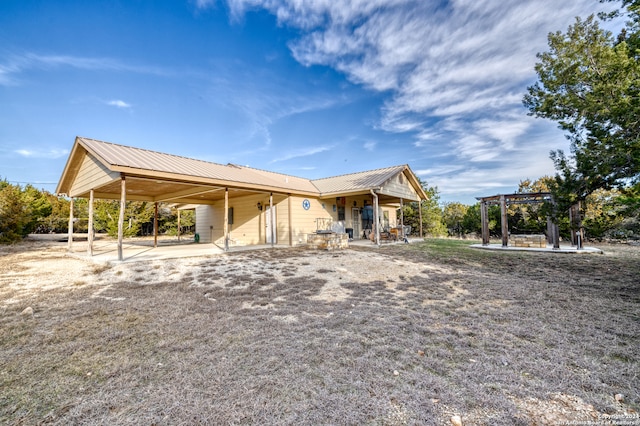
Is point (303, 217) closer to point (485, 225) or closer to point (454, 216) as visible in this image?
point (485, 225)

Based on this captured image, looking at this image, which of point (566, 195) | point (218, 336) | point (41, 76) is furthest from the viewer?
point (41, 76)

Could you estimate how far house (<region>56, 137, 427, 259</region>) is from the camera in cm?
842

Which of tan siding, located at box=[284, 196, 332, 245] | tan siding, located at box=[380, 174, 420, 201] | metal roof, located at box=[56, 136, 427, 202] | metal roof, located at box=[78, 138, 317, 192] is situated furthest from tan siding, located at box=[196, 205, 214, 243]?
tan siding, located at box=[380, 174, 420, 201]

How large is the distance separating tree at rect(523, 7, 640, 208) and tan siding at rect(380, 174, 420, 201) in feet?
19.9

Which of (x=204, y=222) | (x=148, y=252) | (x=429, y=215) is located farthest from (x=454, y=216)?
(x=148, y=252)

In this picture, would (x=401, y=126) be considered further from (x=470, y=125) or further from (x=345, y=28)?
(x=345, y=28)

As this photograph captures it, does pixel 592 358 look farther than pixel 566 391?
Yes

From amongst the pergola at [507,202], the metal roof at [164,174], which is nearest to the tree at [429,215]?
the metal roof at [164,174]

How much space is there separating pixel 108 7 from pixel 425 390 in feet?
45.9

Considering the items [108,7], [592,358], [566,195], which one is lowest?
[592,358]

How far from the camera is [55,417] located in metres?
1.81

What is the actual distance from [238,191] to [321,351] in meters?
10.7

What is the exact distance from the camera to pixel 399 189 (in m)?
14.0

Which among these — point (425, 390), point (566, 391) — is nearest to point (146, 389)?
point (425, 390)
